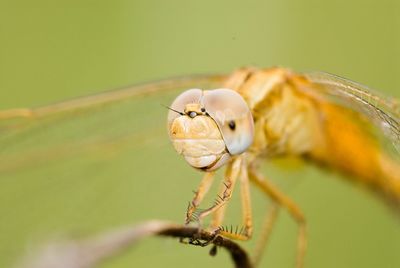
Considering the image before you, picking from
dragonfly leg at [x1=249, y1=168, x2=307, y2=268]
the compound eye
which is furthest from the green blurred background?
the compound eye

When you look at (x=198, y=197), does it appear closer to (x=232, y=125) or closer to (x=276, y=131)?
(x=232, y=125)

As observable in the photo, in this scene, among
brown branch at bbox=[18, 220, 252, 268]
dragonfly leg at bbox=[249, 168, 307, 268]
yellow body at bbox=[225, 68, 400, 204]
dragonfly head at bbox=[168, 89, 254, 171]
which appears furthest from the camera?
dragonfly leg at bbox=[249, 168, 307, 268]

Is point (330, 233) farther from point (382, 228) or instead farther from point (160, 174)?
point (160, 174)

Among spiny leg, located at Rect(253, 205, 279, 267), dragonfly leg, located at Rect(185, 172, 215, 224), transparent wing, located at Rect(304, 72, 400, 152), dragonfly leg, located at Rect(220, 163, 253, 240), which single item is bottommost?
spiny leg, located at Rect(253, 205, 279, 267)

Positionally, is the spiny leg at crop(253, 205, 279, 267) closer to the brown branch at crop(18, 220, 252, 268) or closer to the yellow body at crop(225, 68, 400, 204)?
the yellow body at crop(225, 68, 400, 204)

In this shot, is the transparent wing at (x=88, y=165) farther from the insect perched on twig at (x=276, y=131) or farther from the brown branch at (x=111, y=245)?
the brown branch at (x=111, y=245)

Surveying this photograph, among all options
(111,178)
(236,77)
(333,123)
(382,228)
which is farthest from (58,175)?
(382,228)
